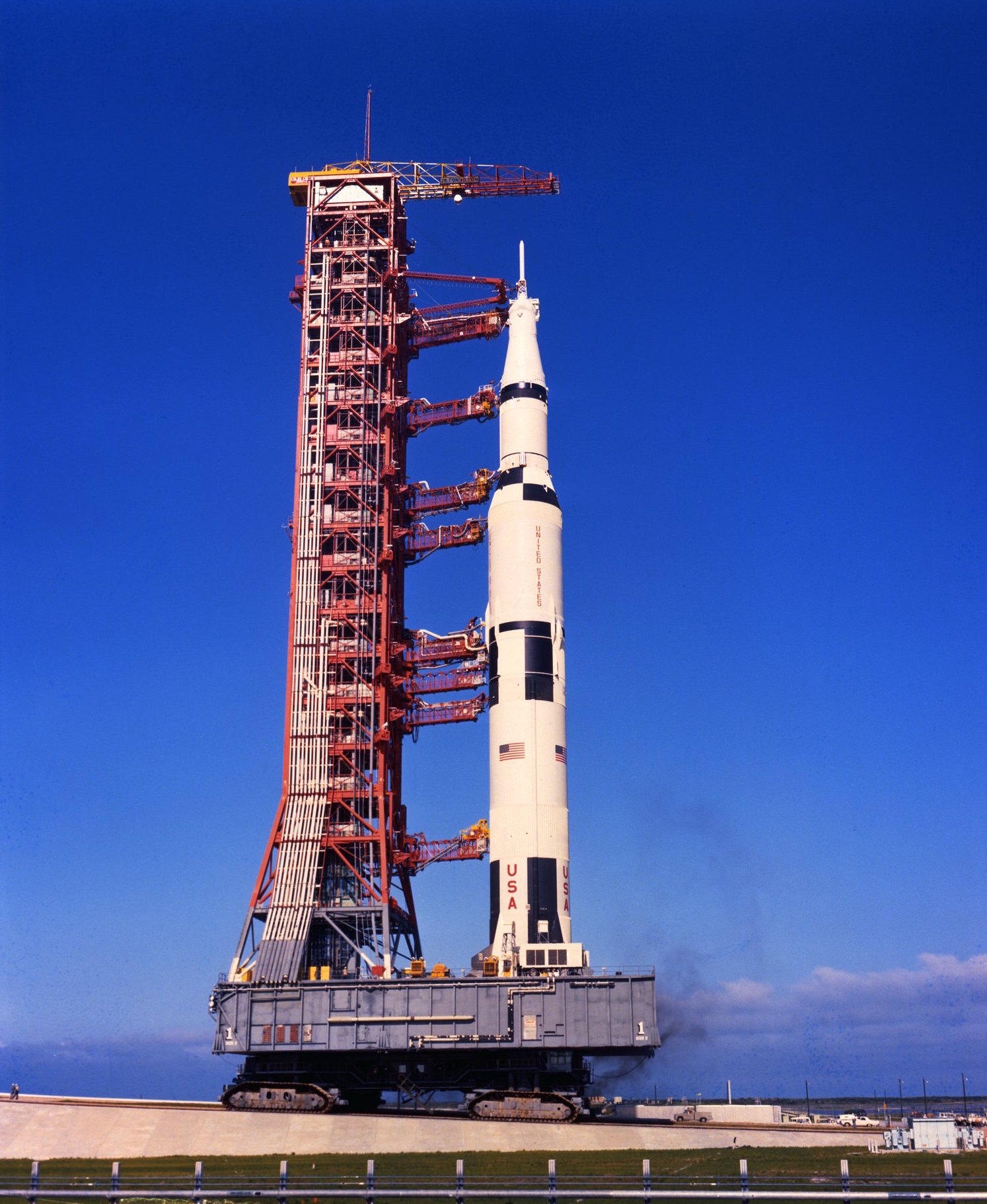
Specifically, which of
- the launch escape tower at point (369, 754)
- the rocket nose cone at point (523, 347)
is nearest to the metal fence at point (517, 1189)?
the launch escape tower at point (369, 754)

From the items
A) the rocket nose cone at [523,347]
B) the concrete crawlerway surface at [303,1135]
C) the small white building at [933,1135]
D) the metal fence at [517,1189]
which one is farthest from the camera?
the rocket nose cone at [523,347]

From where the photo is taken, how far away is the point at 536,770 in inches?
2276

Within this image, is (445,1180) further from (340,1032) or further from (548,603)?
(548,603)

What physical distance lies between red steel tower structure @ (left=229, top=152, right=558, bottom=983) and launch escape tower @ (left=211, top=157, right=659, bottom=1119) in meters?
0.10

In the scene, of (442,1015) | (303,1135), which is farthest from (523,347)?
(303,1135)

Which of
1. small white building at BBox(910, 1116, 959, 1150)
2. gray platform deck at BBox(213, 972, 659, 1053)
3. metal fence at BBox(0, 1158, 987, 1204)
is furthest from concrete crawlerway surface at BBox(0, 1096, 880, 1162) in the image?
metal fence at BBox(0, 1158, 987, 1204)

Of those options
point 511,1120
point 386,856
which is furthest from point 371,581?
point 511,1120

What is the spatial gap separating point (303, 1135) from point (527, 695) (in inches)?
795

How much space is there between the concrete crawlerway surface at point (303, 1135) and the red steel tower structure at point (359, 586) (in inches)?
425

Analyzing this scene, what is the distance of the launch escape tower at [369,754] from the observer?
54781 mm

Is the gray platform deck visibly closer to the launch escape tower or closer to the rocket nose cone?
the launch escape tower

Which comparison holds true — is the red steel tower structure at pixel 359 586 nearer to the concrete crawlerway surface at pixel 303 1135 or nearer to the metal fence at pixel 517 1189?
the concrete crawlerway surface at pixel 303 1135

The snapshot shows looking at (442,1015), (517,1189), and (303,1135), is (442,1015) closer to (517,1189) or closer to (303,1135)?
(303,1135)

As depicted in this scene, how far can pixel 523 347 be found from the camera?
6650 cm
